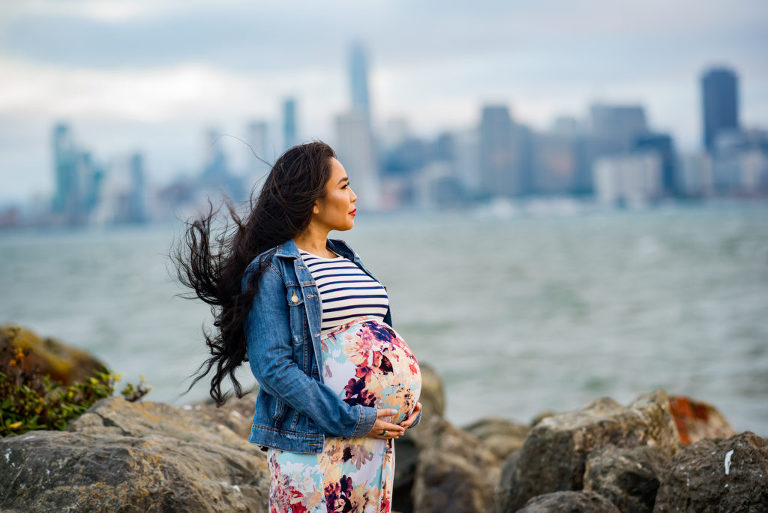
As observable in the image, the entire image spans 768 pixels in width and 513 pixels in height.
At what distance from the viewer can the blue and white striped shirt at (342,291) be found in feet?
11.1

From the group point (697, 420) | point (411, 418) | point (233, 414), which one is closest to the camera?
point (411, 418)

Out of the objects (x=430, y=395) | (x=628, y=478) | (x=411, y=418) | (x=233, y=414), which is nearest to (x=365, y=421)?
(x=411, y=418)

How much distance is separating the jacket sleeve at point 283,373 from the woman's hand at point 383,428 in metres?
0.04

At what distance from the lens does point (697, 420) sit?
6426mm

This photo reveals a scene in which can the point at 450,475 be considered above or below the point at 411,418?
below

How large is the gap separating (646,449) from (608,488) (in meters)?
0.38

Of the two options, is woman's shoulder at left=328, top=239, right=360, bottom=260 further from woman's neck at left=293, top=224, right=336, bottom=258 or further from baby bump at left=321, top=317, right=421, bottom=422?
baby bump at left=321, top=317, right=421, bottom=422

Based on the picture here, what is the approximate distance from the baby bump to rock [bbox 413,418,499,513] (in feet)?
12.2

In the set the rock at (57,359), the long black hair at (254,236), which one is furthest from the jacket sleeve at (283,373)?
the rock at (57,359)

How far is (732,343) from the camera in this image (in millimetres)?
17656

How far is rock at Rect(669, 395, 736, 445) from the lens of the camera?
248 inches

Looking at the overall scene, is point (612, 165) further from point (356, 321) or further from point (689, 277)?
point (356, 321)

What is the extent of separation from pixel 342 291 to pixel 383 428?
1.85 ft

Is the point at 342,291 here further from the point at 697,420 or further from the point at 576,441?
the point at 697,420
